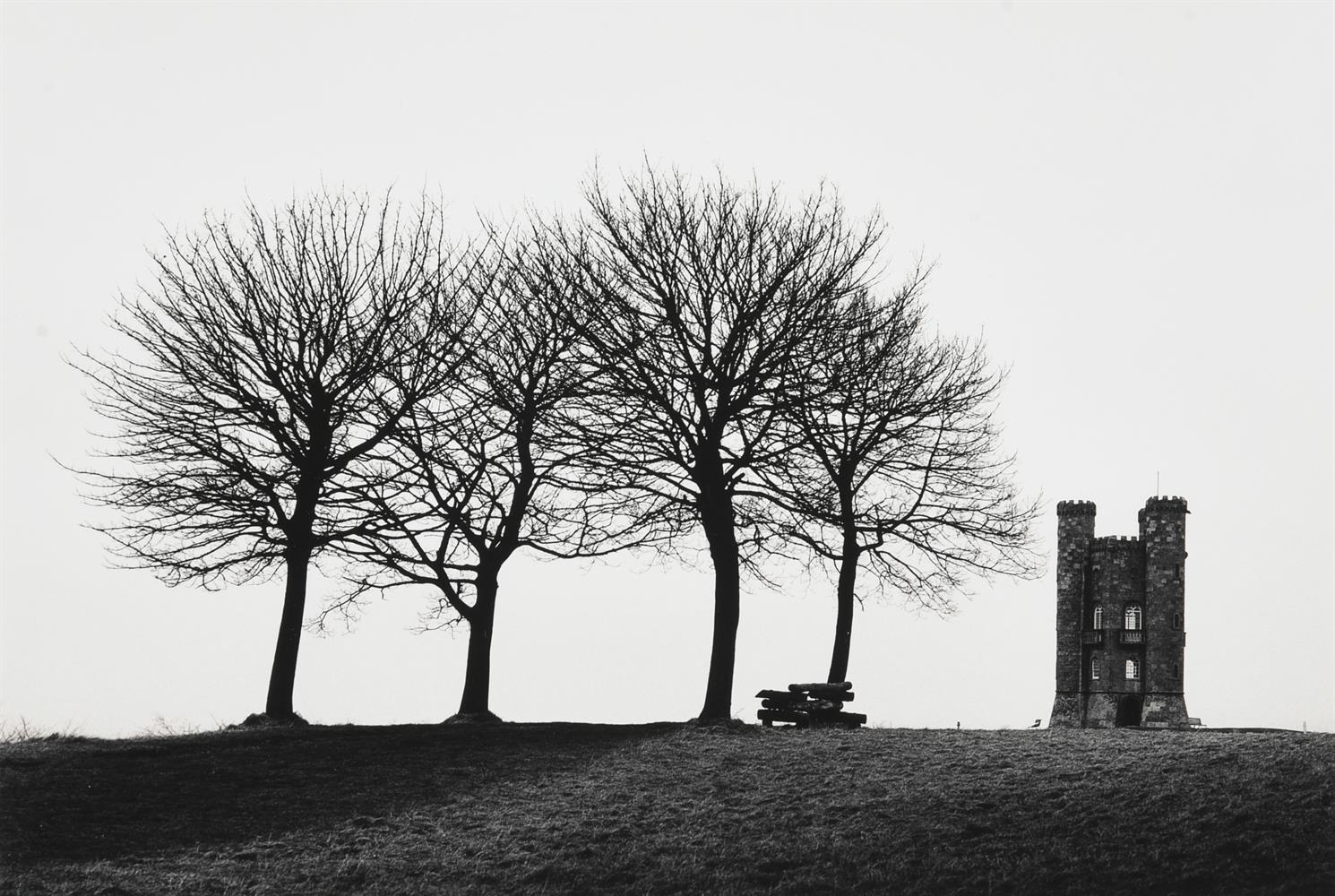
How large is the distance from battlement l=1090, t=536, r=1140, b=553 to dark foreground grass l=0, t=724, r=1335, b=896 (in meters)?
43.0

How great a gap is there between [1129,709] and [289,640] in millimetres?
46735

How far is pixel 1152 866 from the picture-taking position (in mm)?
14469

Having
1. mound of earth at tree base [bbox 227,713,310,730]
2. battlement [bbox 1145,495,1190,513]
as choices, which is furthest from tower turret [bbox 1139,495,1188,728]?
mound of earth at tree base [bbox 227,713,310,730]

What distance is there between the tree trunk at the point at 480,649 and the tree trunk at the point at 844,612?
754cm

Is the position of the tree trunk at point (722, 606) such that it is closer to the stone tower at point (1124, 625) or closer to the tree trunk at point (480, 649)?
the tree trunk at point (480, 649)

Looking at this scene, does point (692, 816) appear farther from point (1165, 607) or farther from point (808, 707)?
point (1165, 607)

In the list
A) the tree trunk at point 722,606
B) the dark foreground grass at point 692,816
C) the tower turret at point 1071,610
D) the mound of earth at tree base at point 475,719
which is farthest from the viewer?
the tower turret at point 1071,610

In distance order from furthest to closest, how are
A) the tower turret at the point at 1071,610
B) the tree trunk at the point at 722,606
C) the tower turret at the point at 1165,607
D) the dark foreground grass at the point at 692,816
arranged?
1. the tower turret at the point at 1071,610
2. the tower turret at the point at 1165,607
3. the tree trunk at the point at 722,606
4. the dark foreground grass at the point at 692,816

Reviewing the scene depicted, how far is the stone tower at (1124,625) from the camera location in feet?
201

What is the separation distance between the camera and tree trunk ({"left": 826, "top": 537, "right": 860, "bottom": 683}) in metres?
29.1

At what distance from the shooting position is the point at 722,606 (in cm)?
2606

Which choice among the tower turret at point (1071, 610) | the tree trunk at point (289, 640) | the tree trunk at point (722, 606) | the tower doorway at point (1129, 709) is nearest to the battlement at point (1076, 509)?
the tower turret at point (1071, 610)

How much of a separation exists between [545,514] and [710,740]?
23.8 feet

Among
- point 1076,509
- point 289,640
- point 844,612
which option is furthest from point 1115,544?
point 289,640
